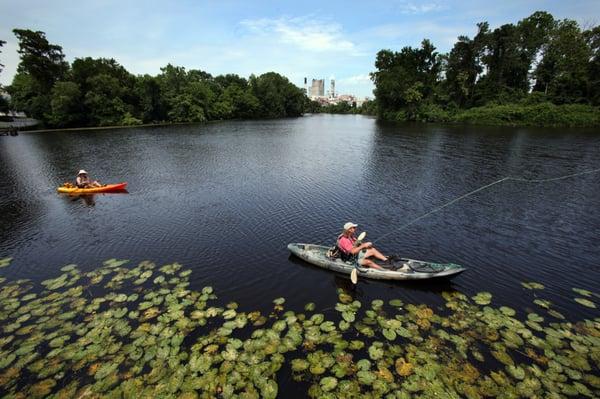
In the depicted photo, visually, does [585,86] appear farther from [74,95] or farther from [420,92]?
[74,95]

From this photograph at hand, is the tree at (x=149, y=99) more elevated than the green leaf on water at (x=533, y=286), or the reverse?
the tree at (x=149, y=99)

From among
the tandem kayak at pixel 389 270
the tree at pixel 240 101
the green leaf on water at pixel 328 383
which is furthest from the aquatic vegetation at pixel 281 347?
the tree at pixel 240 101

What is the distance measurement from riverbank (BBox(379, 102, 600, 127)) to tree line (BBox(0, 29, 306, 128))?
7030cm

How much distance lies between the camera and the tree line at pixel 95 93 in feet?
240

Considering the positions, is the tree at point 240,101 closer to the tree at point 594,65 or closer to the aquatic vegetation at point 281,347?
the tree at point 594,65

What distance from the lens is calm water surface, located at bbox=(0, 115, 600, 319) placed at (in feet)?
40.2

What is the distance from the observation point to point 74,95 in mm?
71438

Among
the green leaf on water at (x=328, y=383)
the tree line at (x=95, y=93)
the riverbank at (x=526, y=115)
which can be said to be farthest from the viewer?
the tree line at (x=95, y=93)

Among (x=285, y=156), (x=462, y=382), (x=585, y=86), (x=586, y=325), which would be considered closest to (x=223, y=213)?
(x=462, y=382)

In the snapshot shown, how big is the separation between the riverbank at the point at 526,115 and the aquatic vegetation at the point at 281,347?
7050cm

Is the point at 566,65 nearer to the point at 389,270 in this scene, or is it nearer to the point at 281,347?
the point at 389,270

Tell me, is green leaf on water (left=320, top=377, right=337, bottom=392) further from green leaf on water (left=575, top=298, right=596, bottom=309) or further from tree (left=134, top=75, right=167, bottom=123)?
tree (left=134, top=75, right=167, bottom=123)

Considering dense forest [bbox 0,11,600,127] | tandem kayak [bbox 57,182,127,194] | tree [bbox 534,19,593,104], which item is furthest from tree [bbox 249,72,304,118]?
tandem kayak [bbox 57,182,127,194]

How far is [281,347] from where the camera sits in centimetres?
872
